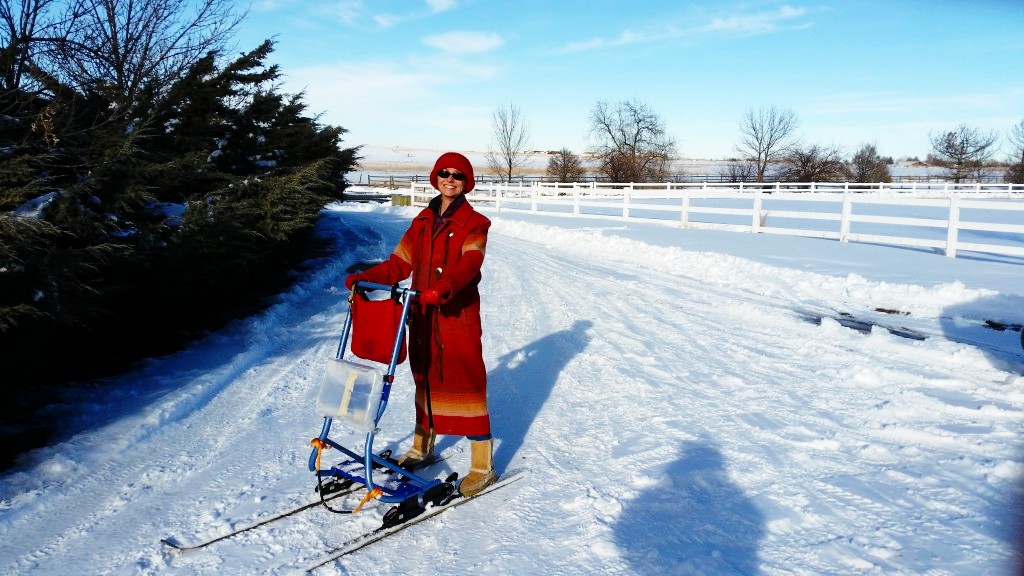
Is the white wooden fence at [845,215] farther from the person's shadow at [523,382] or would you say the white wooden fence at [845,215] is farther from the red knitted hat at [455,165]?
the red knitted hat at [455,165]

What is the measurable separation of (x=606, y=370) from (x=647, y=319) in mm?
2258

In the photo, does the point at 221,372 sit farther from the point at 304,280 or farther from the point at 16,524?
the point at 304,280

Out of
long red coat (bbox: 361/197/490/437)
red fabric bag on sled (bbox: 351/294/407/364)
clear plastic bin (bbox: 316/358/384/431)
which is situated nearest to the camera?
clear plastic bin (bbox: 316/358/384/431)

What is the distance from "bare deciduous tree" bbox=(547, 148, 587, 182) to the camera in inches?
2243

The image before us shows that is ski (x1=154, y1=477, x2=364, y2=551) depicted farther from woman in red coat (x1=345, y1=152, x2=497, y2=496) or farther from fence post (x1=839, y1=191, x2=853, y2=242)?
fence post (x1=839, y1=191, x2=853, y2=242)

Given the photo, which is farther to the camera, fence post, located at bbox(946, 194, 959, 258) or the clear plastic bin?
fence post, located at bbox(946, 194, 959, 258)

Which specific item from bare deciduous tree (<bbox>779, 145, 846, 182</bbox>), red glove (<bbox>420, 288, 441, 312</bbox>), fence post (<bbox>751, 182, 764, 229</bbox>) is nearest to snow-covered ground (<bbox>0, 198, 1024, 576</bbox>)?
red glove (<bbox>420, 288, 441, 312</bbox>)

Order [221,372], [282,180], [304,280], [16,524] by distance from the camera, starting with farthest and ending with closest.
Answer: [304,280] → [282,180] → [221,372] → [16,524]

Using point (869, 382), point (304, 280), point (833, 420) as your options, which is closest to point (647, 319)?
point (869, 382)

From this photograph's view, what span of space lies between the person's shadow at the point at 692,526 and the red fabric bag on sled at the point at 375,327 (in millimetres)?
1507

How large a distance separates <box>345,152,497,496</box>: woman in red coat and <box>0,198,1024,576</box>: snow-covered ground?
44cm

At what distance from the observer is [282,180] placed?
362 inches

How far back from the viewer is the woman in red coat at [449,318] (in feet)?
13.0

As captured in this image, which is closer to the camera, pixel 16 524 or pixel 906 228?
pixel 16 524
